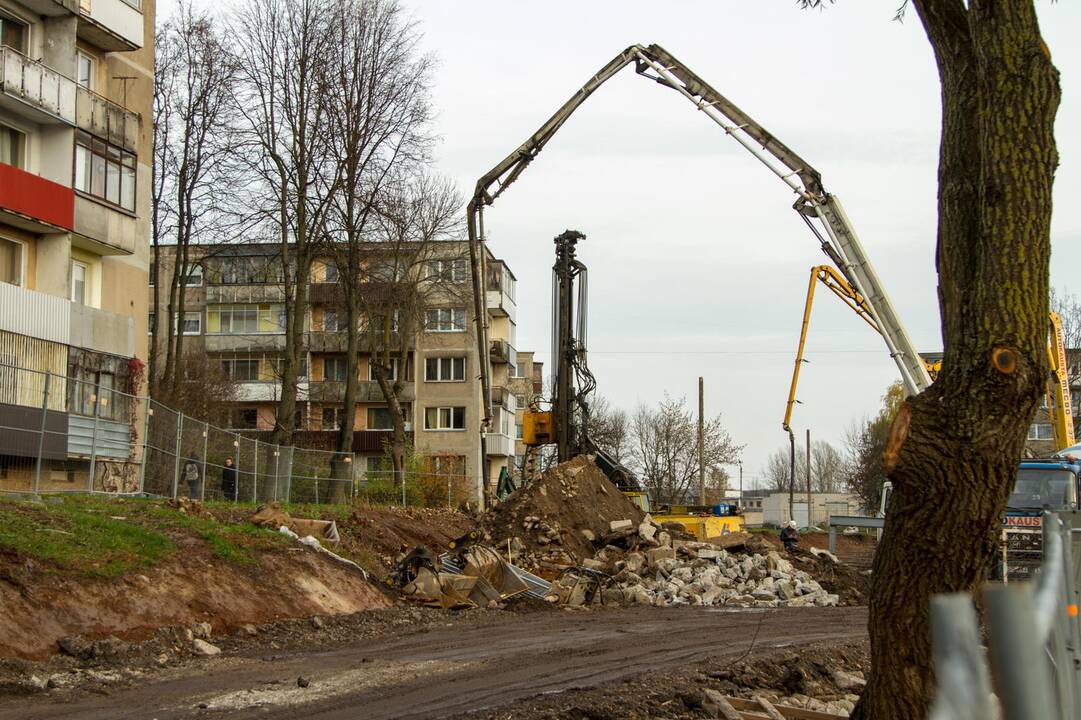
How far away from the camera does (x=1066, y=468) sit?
69.6 feet

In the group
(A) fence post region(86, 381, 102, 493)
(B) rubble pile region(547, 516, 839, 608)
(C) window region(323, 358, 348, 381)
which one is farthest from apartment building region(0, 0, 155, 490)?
(C) window region(323, 358, 348, 381)

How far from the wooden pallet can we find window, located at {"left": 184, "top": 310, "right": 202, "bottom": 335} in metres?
62.9

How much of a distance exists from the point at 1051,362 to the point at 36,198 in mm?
23502

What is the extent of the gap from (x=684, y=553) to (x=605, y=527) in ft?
7.18

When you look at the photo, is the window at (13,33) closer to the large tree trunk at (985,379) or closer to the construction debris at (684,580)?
the construction debris at (684,580)

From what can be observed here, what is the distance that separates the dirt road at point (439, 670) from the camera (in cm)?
1025

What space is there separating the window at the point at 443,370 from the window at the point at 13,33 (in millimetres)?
41111

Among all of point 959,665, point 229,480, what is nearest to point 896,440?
point 959,665

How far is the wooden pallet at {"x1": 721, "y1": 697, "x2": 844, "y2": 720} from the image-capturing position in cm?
875

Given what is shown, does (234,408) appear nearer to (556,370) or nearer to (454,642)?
(556,370)

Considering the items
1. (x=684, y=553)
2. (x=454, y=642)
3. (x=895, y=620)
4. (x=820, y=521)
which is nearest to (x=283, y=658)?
(x=454, y=642)

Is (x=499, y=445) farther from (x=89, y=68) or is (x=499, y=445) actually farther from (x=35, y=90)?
(x=35, y=90)

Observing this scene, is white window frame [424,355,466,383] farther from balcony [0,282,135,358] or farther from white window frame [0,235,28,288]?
white window frame [0,235,28,288]

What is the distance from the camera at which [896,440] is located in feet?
21.0
